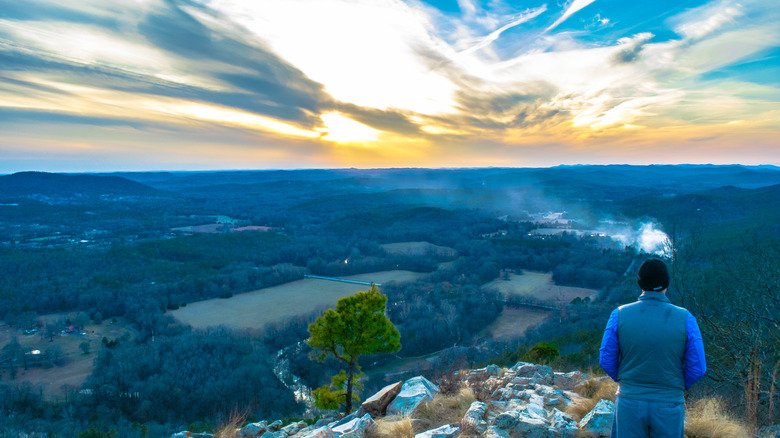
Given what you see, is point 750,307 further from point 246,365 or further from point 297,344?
point 297,344

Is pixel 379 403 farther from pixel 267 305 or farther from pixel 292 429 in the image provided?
pixel 267 305

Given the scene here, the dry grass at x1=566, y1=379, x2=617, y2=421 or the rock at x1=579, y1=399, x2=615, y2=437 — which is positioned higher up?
the rock at x1=579, y1=399, x2=615, y2=437

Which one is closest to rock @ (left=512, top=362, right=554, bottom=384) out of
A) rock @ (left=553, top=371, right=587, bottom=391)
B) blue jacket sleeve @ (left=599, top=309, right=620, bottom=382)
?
rock @ (left=553, top=371, right=587, bottom=391)

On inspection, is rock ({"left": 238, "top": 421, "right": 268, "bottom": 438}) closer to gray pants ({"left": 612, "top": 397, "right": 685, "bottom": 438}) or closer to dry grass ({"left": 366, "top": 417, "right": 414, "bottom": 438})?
dry grass ({"left": 366, "top": 417, "right": 414, "bottom": 438})

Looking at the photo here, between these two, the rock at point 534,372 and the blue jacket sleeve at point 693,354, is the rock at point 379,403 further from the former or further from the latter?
the blue jacket sleeve at point 693,354

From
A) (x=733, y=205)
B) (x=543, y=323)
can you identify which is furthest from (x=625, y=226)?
(x=543, y=323)

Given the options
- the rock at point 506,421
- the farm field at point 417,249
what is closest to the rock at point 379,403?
the rock at point 506,421
